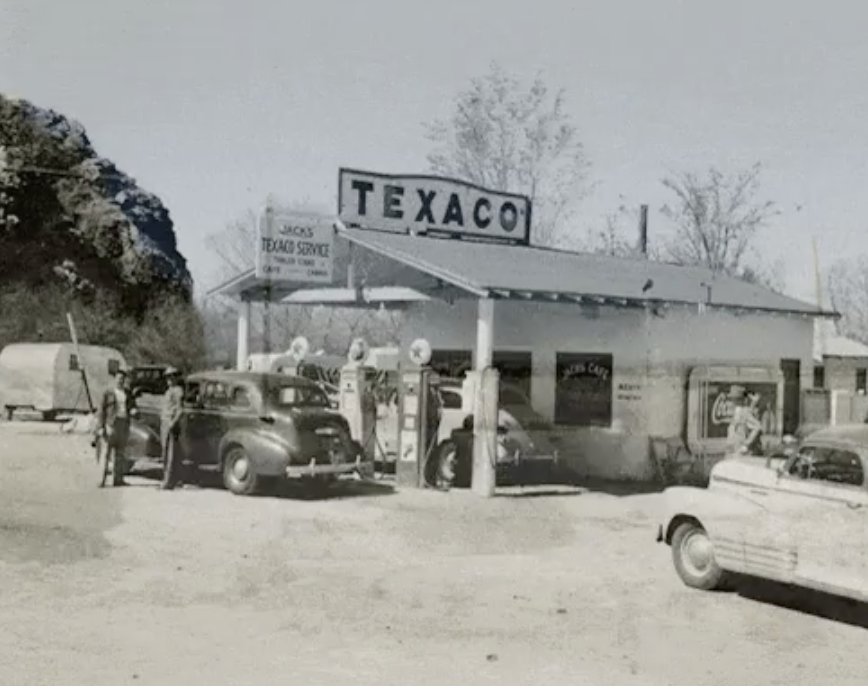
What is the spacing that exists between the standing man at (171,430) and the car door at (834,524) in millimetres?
9153

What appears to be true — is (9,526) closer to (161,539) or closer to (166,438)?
(161,539)

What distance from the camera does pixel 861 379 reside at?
31.2 m

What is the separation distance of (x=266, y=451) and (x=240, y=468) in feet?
2.09

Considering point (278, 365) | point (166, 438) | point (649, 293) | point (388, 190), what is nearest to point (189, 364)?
point (278, 365)

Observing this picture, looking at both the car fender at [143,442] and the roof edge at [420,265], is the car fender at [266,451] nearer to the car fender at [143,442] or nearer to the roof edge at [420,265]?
the car fender at [143,442]

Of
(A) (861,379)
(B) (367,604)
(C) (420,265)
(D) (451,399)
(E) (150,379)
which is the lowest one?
(B) (367,604)

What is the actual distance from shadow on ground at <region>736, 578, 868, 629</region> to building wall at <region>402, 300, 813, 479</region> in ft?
30.8

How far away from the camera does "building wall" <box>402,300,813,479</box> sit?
66.7 ft

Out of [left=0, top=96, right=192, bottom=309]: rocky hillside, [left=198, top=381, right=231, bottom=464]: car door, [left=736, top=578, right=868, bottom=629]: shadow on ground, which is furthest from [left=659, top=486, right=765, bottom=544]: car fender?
[left=0, top=96, right=192, bottom=309]: rocky hillside

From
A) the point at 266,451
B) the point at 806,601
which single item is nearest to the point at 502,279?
the point at 266,451

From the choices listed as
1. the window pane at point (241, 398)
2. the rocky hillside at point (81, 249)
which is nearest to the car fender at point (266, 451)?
A: the window pane at point (241, 398)

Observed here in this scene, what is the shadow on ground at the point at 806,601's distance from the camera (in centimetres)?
951

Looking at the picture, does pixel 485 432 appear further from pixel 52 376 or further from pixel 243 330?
pixel 52 376

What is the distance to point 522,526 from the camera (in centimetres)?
1413
